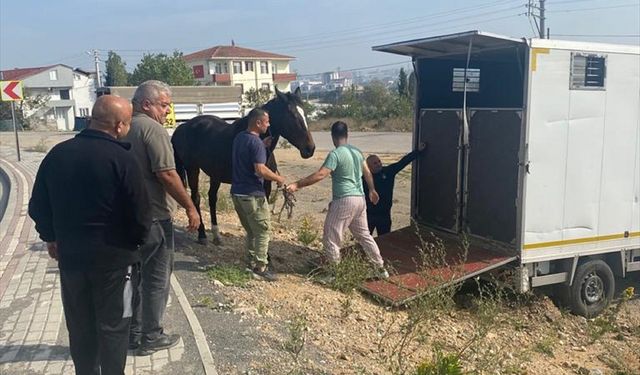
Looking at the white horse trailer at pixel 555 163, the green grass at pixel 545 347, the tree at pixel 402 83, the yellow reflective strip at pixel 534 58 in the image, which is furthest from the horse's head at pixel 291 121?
the tree at pixel 402 83

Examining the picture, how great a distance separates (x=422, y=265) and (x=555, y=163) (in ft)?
6.35

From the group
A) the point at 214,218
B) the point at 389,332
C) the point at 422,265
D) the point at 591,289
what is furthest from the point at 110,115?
the point at 591,289

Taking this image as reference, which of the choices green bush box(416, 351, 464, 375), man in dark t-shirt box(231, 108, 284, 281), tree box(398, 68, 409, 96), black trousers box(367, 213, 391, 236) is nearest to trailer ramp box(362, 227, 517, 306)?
black trousers box(367, 213, 391, 236)

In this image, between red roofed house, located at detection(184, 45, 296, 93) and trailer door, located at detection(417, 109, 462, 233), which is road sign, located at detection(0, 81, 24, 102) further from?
red roofed house, located at detection(184, 45, 296, 93)

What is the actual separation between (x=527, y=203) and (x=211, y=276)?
3564 millimetres

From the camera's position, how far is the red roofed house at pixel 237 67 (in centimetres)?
9056

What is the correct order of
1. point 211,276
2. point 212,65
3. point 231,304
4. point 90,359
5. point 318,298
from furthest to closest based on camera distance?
point 212,65 < point 211,276 < point 318,298 < point 231,304 < point 90,359

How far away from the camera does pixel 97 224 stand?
3461 millimetres

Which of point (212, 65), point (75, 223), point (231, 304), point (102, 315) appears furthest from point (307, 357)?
point (212, 65)

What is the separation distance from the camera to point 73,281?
351 cm

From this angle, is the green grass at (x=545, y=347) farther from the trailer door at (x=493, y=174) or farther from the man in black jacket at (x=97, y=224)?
the man in black jacket at (x=97, y=224)

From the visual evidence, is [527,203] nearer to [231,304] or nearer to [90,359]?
[231,304]

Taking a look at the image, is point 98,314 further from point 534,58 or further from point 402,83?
point 402,83

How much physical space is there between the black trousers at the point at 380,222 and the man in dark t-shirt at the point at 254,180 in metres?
2.23
